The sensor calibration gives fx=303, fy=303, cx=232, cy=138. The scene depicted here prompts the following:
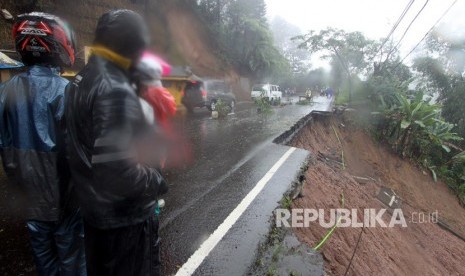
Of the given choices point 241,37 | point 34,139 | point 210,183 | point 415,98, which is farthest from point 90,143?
point 241,37

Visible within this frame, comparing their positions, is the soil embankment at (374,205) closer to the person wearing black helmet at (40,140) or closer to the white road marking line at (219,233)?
Result: the white road marking line at (219,233)

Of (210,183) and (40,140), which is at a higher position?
(40,140)

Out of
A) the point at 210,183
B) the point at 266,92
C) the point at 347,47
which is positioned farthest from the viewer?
the point at 266,92

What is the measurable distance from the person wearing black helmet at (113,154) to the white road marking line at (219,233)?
1193mm

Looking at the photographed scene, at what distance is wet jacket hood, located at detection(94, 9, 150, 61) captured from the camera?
5.10 feet

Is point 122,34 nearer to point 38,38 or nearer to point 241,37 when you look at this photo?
point 38,38

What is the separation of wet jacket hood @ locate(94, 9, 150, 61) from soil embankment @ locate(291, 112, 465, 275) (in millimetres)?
3452

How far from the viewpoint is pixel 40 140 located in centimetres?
211

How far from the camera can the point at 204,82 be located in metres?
17.2

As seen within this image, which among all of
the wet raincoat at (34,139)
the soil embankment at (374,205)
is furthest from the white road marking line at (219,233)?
the wet raincoat at (34,139)

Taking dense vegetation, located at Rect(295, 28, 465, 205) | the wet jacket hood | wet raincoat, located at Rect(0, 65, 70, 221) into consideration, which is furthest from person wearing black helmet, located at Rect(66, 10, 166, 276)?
dense vegetation, located at Rect(295, 28, 465, 205)

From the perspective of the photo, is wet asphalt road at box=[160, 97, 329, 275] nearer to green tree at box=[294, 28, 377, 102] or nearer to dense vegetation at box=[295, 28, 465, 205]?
dense vegetation at box=[295, 28, 465, 205]

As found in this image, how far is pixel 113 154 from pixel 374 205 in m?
8.39

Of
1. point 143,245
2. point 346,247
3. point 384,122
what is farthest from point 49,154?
point 384,122
